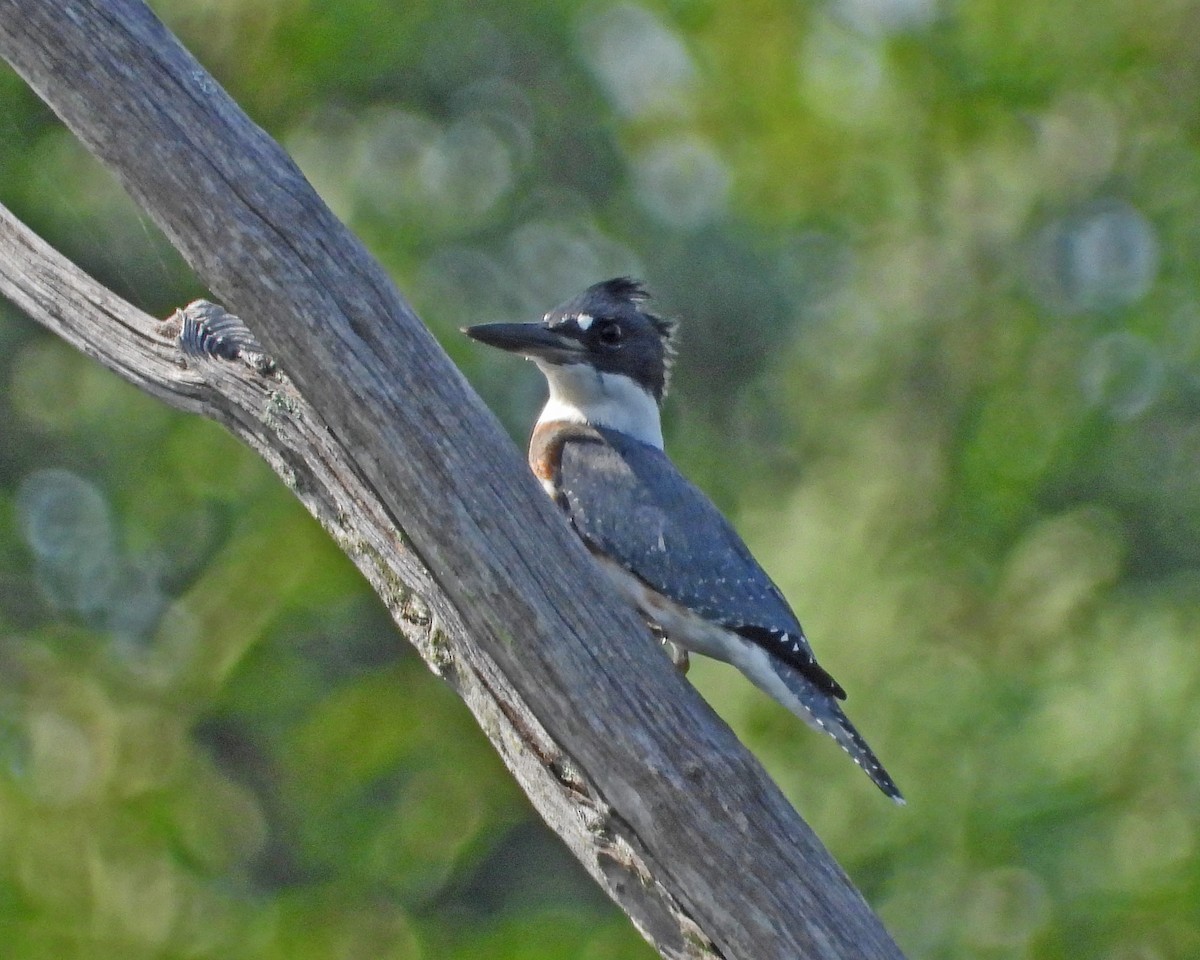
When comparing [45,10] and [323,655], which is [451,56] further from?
[45,10]

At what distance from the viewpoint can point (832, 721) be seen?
3.57m

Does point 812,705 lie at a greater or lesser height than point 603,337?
lesser

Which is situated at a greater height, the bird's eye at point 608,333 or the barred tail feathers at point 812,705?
the bird's eye at point 608,333

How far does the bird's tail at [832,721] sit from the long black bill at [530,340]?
1.09 meters

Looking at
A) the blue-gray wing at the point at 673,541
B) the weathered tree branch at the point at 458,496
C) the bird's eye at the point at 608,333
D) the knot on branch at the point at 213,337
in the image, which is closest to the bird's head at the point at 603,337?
the bird's eye at the point at 608,333

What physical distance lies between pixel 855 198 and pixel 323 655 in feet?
13.4

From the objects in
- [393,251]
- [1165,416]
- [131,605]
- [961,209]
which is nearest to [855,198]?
[961,209]

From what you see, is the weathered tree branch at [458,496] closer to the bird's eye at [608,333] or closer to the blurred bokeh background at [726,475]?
the bird's eye at [608,333]

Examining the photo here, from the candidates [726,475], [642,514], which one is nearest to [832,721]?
[642,514]

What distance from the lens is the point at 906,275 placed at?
8.43 m

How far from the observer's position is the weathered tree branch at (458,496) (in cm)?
281

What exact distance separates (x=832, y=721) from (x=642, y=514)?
0.74 meters

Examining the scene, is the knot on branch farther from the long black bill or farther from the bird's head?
the bird's head

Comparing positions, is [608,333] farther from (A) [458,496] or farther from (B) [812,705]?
(A) [458,496]
